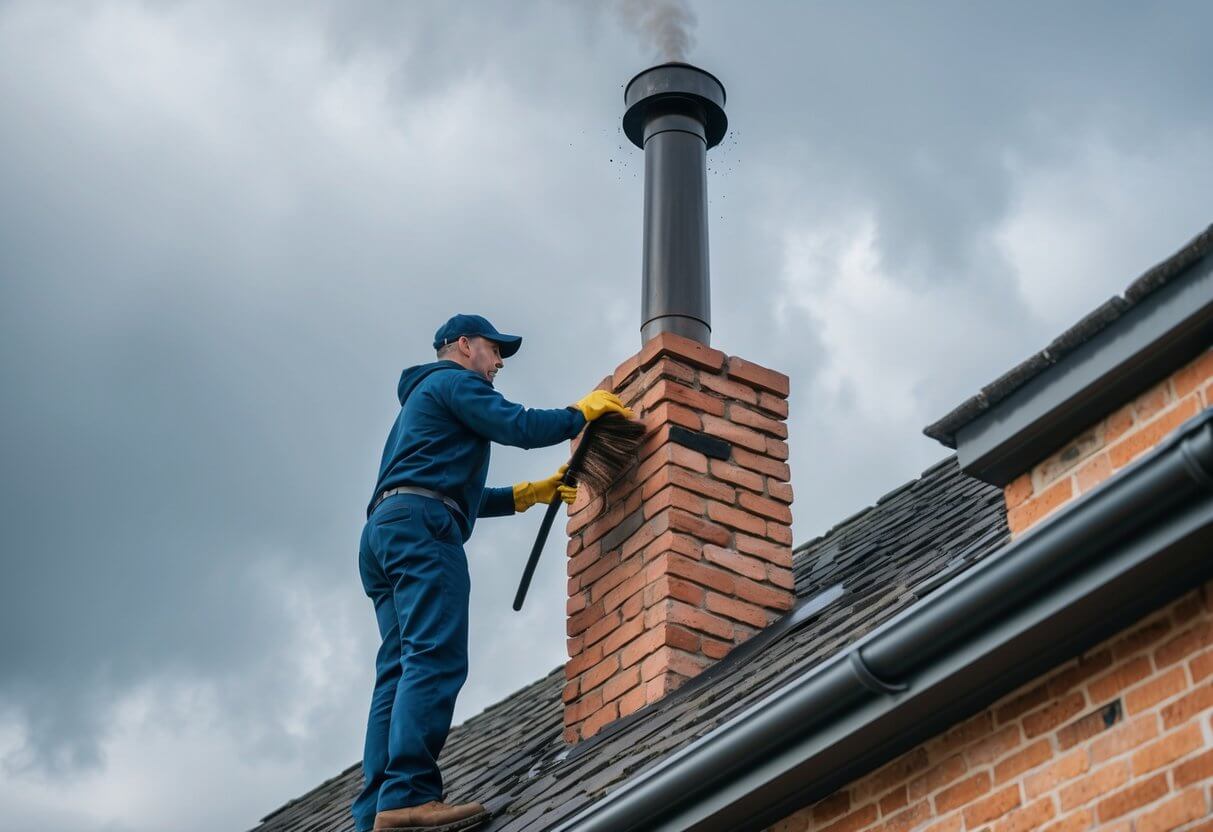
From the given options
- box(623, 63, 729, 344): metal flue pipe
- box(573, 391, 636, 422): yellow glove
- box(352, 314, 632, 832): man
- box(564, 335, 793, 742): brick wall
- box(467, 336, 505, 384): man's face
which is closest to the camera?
box(352, 314, 632, 832): man

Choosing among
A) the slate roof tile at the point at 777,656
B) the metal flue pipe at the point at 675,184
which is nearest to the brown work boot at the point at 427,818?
the slate roof tile at the point at 777,656

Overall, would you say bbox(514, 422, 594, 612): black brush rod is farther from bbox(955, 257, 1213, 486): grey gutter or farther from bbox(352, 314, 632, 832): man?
bbox(955, 257, 1213, 486): grey gutter

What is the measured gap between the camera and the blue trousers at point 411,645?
7.02m

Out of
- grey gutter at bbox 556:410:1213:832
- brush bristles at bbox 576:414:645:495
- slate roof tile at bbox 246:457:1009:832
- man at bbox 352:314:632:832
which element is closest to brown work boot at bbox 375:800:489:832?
man at bbox 352:314:632:832

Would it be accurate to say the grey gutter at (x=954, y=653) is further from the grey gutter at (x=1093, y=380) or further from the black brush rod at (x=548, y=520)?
the black brush rod at (x=548, y=520)

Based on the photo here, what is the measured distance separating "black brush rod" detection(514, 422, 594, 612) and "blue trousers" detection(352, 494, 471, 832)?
630 mm

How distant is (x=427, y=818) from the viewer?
22.5ft

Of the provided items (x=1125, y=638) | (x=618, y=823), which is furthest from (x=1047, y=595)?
(x=618, y=823)

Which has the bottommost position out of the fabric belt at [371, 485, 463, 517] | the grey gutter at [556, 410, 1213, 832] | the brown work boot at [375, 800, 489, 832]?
the grey gutter at [556, 410, 1213, 832]

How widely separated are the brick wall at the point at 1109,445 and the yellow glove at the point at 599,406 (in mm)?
2744

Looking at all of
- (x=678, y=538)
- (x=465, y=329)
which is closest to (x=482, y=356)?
(x=465, y=329)

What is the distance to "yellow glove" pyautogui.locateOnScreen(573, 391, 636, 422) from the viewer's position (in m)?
7.72

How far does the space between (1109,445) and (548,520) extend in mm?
3616

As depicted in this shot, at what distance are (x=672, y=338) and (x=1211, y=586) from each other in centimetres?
381
